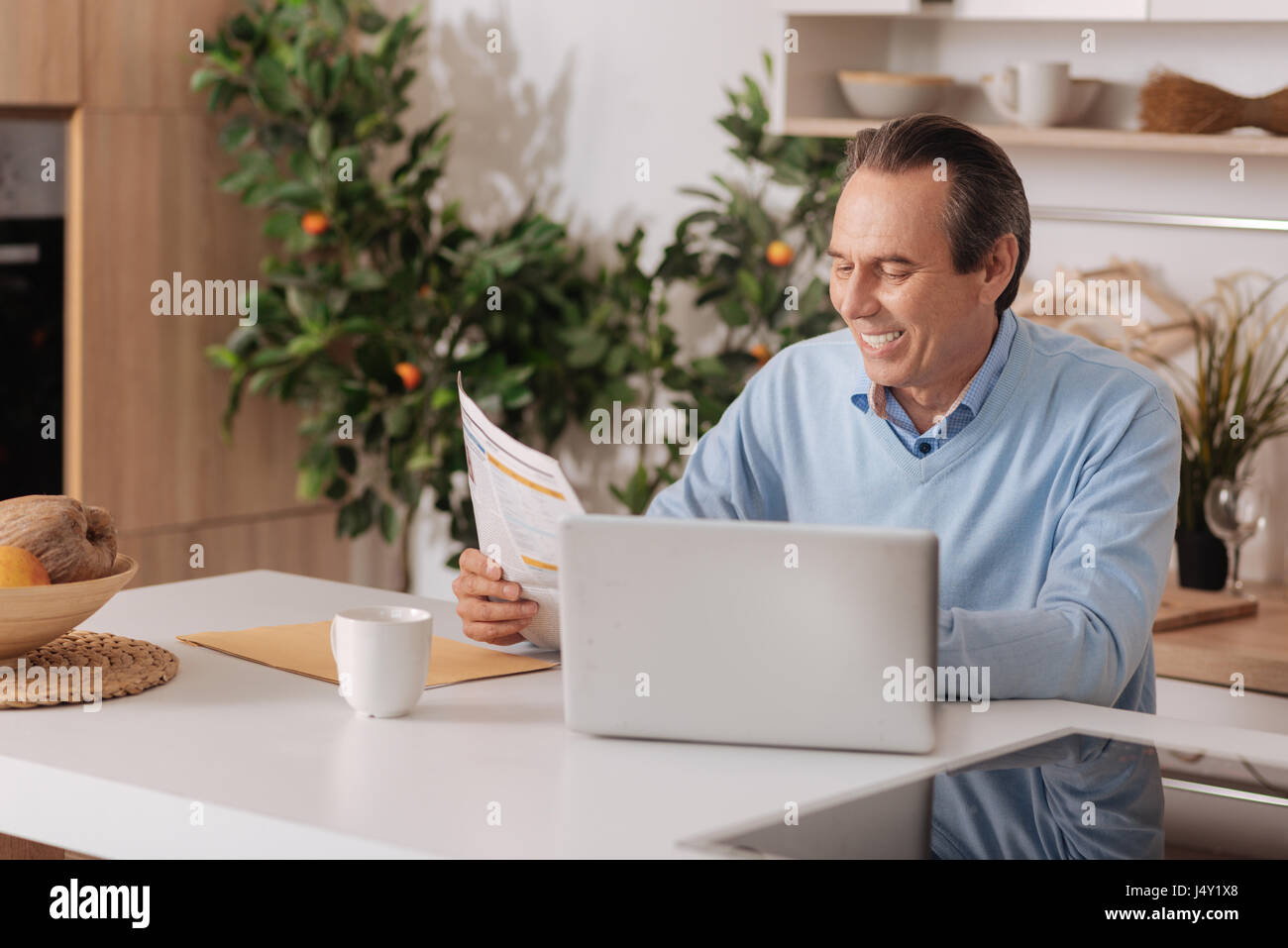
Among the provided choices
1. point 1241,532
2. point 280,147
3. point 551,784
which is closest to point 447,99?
point 280,147

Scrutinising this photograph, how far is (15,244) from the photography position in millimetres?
3725

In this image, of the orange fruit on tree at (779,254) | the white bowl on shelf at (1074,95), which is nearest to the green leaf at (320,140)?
the orange fruit on tree at (779,254)

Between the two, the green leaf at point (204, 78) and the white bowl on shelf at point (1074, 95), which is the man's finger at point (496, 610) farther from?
the green leaf at point (204, 78)

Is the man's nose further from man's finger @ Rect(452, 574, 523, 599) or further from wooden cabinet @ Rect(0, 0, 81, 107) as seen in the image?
wooden cabinet @ Rect(0, 0, 81, 107)

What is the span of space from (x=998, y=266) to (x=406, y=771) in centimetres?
103

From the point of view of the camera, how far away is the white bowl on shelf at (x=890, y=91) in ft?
10.4

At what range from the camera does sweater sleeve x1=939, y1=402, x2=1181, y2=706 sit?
5.44 ft

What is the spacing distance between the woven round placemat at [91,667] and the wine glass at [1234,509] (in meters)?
1.84

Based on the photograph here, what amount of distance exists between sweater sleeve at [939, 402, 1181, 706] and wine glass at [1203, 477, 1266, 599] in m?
0.97

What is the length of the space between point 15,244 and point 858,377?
92.0 inches

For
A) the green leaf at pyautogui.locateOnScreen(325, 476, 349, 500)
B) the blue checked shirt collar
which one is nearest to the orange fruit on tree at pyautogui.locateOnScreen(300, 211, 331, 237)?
the green leaf at pyautogui.locateOnScreen(325, 476, 349, 500)

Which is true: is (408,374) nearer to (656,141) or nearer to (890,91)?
(656,141)

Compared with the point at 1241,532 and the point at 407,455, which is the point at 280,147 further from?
the point at 1241,532
